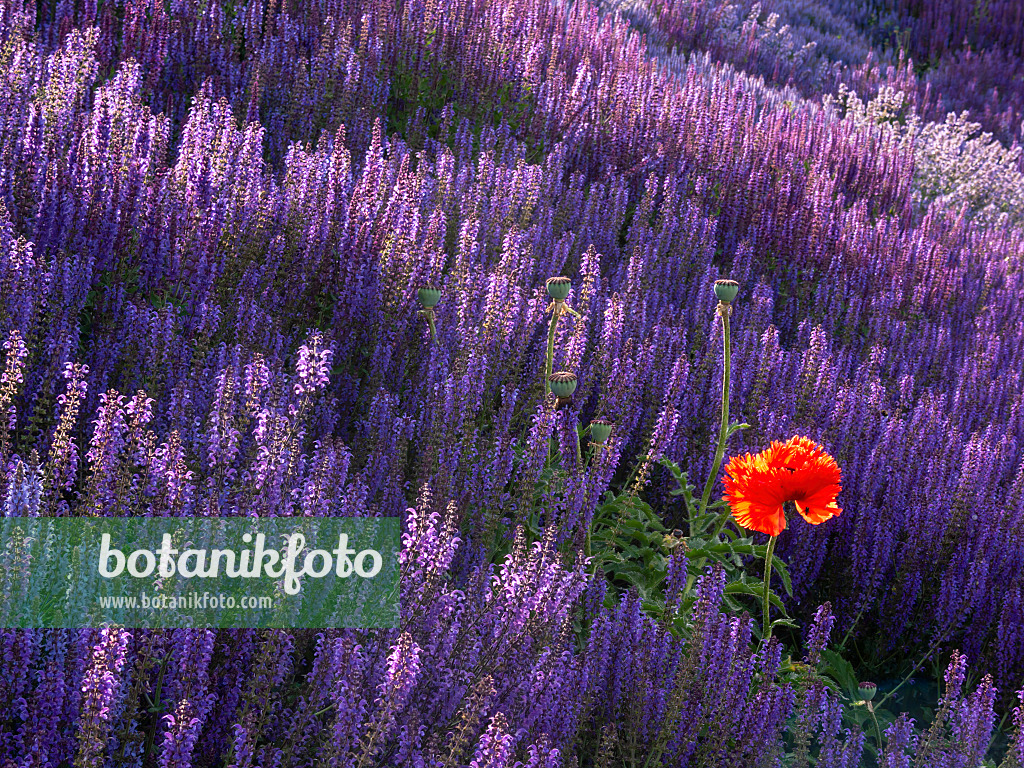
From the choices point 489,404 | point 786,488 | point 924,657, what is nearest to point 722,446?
point 786,488

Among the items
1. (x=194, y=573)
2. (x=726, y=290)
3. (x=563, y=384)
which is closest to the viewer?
(x=194, y=573)

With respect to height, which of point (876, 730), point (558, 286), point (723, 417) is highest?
point (558, 286)

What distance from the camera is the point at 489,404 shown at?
3.87m

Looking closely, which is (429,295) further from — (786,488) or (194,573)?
(194,573)

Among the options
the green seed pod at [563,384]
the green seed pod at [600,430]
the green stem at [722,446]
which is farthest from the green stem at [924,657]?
the green seed pod at [563,384]

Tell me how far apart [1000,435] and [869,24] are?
15843mm

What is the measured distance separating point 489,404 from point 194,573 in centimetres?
176

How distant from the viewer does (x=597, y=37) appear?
921cm

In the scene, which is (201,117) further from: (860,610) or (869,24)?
(869,24)

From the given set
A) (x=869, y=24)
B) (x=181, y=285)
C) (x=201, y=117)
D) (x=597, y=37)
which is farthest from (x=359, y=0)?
(x=869, y=24)

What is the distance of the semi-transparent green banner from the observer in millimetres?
2156

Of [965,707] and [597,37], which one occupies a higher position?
[597,37]

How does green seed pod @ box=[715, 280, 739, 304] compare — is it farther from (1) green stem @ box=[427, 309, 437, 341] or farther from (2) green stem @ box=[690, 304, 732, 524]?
(1) green stem @ box=[427, 309, 437, 341]

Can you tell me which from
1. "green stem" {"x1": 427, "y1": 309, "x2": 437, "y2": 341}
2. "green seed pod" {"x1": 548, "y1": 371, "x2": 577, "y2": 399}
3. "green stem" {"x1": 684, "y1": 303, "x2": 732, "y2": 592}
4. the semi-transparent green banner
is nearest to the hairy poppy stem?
"green stem" {"x1": 427, "y1": 309, "x2": 437, "y2": 341}
